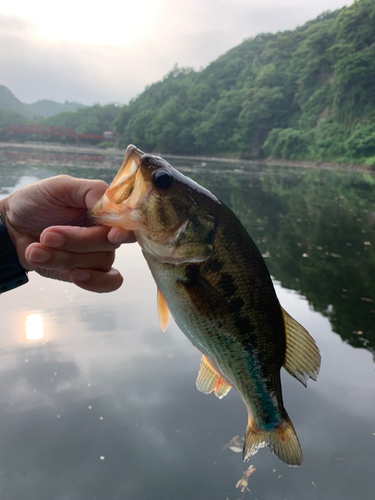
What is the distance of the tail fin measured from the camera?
1713 millimetres

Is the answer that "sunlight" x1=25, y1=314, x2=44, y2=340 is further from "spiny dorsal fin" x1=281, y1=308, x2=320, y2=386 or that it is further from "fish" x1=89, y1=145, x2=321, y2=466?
"spiny dorsal fin" x1=281, y1=308, x2=320, y2=386

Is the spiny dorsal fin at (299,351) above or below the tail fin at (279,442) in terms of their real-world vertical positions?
above

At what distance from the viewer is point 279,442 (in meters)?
1.76

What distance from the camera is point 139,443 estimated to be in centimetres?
319

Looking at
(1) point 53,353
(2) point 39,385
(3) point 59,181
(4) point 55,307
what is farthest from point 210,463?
(4) point 55,307

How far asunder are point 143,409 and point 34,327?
195 centimetres

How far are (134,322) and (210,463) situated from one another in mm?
2286

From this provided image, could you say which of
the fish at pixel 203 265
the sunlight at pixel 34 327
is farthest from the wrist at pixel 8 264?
the sunlight at pixel 34 327

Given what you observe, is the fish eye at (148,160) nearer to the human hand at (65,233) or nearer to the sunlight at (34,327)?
the human hand at (65,233)

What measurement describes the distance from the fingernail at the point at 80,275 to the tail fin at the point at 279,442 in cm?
118

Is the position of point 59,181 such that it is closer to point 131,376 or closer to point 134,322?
point 131,376

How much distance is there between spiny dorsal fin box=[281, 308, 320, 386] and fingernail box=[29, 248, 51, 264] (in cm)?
121

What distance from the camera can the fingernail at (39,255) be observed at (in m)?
1.77

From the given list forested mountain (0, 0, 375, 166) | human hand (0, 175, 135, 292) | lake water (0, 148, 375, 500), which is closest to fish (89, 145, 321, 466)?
human hand (0, 175, 135, 292)
